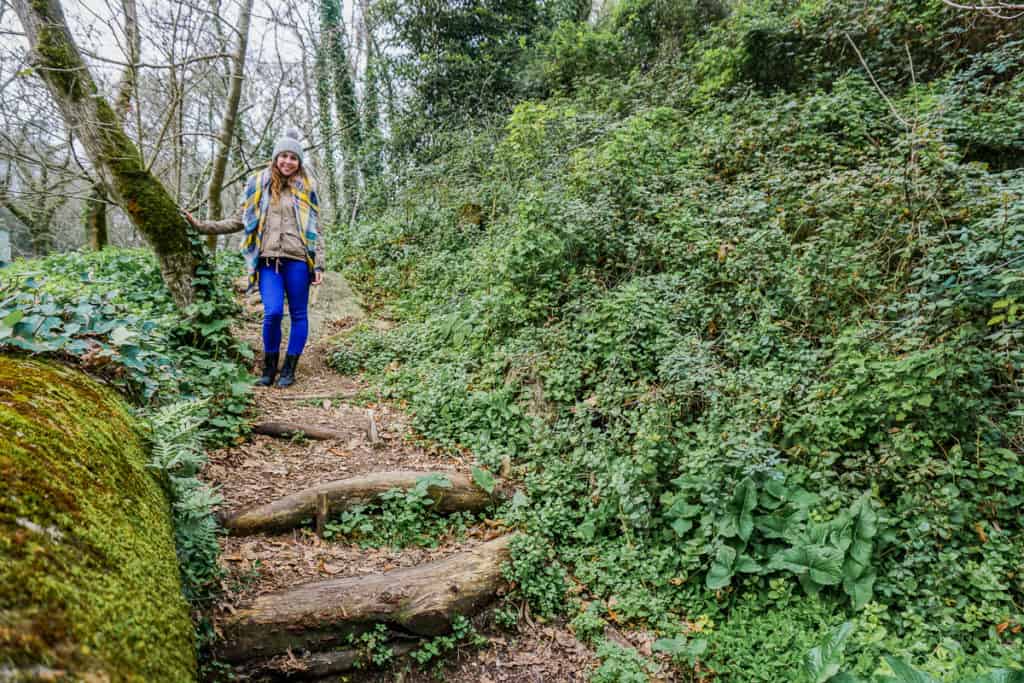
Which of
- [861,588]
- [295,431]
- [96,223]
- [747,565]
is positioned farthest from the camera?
[96,223]

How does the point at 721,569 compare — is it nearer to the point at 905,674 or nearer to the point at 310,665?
the point at 905,674

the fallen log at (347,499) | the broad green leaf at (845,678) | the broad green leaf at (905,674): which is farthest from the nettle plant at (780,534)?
the fallen log at (347,499)

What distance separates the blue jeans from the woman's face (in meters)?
0.86

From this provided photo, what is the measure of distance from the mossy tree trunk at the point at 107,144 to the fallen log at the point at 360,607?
3398mm

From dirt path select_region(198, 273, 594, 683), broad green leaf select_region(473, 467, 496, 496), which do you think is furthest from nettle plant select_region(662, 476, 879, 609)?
broad green leaf select_region(473, 467, 496, 496)

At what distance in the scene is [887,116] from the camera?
6004 mm

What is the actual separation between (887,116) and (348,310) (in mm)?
7738

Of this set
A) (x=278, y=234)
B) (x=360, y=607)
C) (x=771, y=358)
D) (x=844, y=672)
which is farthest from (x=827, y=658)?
(x=278, y=234)

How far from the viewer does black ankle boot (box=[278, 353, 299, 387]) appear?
17.3 ft

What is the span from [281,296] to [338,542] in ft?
9.15

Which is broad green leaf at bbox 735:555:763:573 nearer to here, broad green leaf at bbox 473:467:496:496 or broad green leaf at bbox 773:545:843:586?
broad green leaf at bbox 773:545:843:586

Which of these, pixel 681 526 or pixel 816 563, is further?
pixel 681 526

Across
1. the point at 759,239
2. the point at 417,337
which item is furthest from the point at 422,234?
the point at 759,239

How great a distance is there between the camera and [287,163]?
502 cm
